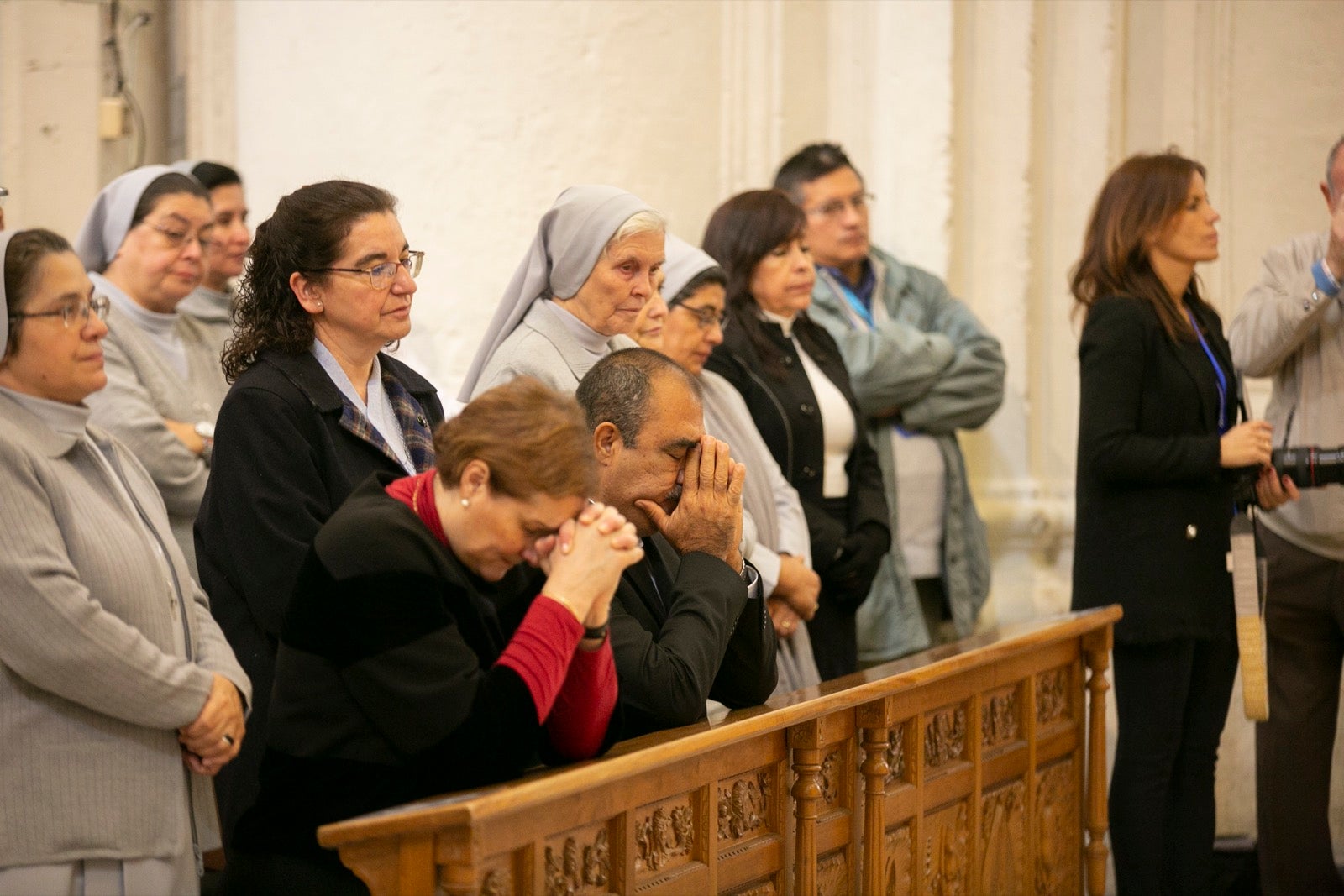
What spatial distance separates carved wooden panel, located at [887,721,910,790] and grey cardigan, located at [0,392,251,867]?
4.16 feet

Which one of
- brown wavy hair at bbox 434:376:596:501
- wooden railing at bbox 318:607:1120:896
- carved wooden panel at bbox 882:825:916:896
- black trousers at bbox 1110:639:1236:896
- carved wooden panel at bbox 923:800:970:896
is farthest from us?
black trousers at bbox 1110:639:1236:896

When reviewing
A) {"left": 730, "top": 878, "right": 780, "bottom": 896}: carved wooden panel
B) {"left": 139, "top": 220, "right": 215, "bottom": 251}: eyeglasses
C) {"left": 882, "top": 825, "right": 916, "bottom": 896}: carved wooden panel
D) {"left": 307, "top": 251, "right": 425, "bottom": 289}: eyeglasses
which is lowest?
{"left": 882, "top": 825, "right": 916, "bottom": 896}: carved wooden panel

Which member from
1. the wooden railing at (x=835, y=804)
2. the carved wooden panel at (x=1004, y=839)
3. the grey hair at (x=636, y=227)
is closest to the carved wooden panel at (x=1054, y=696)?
the wooden railing at (x=835, y=804)

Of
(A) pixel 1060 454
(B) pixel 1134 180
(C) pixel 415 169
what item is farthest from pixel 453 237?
(A) pixel 1060 454

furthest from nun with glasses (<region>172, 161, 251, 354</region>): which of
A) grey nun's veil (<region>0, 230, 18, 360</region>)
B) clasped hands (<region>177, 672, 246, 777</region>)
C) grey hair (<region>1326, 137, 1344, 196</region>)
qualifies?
grey hair (<region>1326, 137, 1344, 196</region>)

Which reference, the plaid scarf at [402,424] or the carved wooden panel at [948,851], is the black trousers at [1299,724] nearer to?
the carved wooden panel at [948,851]

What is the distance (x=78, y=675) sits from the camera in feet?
7.83

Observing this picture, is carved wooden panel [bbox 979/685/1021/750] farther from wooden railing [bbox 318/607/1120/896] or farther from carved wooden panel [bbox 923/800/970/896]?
carved wooden panel [bbox 923/800/970/896]

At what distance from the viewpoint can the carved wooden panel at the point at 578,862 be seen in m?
2.06

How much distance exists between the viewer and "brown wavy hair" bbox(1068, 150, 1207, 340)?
405cm

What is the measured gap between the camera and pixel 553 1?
4816 mm

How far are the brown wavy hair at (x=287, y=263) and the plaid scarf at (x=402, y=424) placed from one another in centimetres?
18

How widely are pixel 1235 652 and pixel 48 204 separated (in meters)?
3.78

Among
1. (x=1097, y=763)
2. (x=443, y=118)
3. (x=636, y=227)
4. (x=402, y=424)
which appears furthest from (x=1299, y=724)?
(x=443, y=118)
